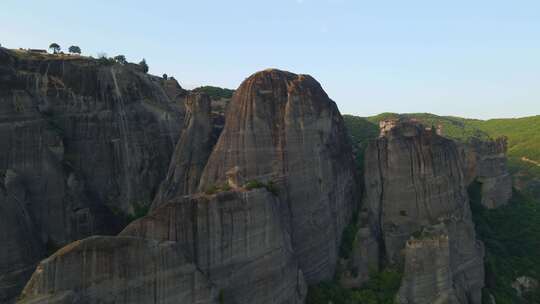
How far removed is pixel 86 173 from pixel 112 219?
4.92 metres

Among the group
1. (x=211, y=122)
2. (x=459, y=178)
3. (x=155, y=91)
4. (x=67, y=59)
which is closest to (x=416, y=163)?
(x=459, y=178)

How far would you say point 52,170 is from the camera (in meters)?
42.8

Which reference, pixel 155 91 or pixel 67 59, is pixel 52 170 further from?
pixel 155 91

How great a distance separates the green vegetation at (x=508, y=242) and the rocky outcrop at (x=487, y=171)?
1041 mm

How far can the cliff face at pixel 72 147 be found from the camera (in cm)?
3931

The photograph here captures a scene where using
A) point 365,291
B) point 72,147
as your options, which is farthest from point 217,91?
point 365,291

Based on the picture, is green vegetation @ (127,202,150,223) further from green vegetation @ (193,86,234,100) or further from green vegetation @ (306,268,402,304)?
green vegetation @ (193,86,234,100)

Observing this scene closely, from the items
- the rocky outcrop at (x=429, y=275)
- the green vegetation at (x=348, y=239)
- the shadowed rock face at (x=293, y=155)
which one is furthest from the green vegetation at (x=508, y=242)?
the shadowed rock face at (x=293, y=155)

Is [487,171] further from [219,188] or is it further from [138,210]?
[219,188]

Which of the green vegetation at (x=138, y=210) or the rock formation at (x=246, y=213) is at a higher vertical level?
the rock formation at (x=246, y=213)

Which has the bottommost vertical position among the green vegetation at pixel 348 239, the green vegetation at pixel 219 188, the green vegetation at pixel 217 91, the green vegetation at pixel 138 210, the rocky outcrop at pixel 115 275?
the green vegetation at pixel 348 239

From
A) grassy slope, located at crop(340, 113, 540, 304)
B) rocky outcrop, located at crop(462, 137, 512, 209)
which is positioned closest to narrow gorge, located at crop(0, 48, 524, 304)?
grassy slope, located at crop(340, 113, 540, 304)

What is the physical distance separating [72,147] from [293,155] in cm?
2196

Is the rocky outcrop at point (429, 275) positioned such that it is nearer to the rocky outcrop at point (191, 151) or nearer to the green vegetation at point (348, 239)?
the green vegetation at point (348, 239)
